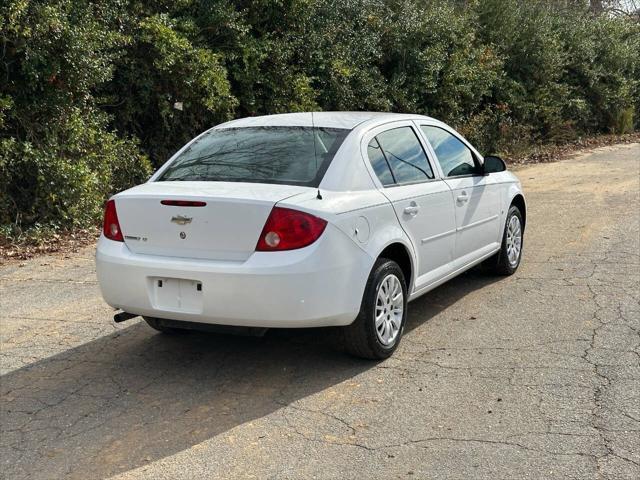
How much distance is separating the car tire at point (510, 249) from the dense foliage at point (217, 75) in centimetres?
524

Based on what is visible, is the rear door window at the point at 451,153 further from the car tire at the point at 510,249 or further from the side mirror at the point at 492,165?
the car tire at the point at 510,249

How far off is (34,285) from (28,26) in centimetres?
309

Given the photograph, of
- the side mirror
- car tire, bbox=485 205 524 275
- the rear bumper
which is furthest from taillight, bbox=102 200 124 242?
car tire, bbox=485 205 524 275

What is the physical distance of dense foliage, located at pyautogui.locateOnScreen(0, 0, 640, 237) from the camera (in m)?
9.27

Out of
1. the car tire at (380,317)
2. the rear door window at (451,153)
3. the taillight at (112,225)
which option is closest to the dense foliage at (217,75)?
the taillight at (112,225)

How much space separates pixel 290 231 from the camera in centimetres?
457

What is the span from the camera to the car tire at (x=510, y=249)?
23.9 ft

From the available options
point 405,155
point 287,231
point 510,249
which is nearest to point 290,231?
point 287,231

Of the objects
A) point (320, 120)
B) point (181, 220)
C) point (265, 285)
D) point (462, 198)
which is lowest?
point (265, 285)

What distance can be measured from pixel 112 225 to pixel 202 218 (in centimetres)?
78

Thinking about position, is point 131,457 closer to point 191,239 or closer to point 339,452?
point 339,452

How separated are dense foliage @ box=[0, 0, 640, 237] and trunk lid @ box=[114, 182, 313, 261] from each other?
477 centimetres

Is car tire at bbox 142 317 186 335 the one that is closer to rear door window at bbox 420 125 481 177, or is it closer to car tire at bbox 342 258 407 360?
car tire at bbox 342 258 407 360

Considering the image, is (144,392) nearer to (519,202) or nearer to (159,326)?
(159,326)
